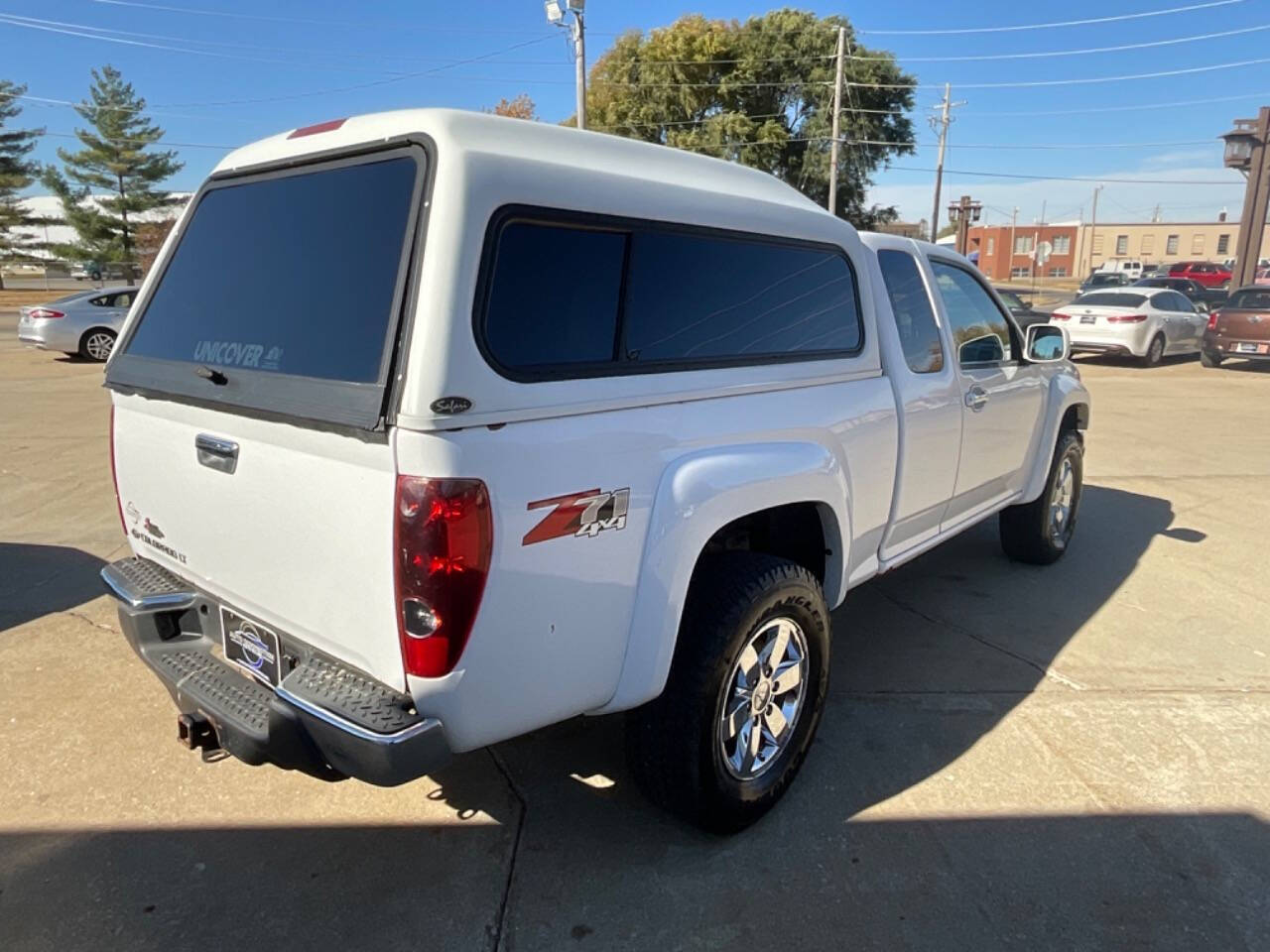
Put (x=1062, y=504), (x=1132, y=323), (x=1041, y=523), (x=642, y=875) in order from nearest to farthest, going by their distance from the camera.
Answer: (x=642, y=875), (x=1041, y=523), (x=1062, y=504), (x=1132, y=323)

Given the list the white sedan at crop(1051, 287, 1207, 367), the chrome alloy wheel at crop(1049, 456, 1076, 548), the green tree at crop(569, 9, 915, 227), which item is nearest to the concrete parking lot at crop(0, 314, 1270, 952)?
the chrome alloy wheel at crop(1049, 456, 1076, 548)

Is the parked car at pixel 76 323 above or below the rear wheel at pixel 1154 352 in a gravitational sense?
above

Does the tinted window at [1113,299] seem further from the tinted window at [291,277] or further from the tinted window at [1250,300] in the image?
the tinted window at [291,277]

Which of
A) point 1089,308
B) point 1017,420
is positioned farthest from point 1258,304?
point 1017,420

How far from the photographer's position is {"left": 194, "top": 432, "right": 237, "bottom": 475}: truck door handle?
2.38 meters

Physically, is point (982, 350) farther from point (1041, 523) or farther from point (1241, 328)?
point (1241, 328)

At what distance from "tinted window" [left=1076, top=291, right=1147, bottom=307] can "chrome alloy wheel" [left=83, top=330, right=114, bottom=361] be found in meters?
19.1

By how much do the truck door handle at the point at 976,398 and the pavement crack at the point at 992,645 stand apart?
118 centimetres

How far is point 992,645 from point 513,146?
342 cm

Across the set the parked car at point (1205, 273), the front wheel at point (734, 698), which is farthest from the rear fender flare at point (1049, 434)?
the parked car at point (1205, 273)

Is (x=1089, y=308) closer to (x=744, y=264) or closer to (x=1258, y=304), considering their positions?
(x=1258, y=304)

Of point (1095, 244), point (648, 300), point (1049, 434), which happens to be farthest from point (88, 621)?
point (1095, 244)

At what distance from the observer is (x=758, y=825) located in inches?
114

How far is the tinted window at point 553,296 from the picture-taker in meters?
2.12
